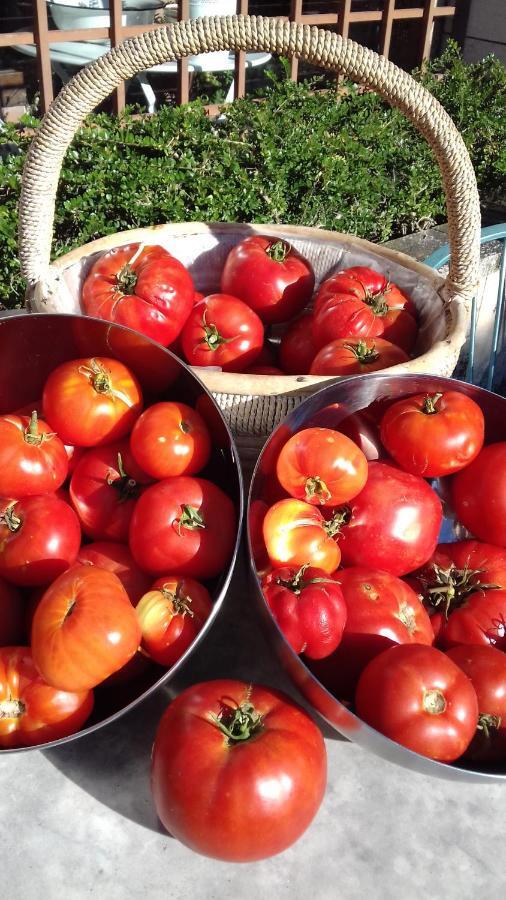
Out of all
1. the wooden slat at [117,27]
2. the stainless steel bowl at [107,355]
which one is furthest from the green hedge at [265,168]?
the stainless steel bowl at [107,355]

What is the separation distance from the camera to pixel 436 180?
3604mm

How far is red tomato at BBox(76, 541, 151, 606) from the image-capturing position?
108cm

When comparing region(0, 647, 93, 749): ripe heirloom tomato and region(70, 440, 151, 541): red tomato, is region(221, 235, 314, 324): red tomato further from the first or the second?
region(0, 647, 93, 749): ripe heirloom tomato

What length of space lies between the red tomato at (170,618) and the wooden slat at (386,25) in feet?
15.8

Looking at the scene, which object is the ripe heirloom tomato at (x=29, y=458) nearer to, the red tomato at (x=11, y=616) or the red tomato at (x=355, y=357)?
the red tomato at (x=11, y=616)

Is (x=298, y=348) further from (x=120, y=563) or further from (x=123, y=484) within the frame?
(x=120, y=563)

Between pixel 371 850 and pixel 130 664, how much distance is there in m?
0.40

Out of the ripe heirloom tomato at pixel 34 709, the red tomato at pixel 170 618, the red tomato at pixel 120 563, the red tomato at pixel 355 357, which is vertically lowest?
the ripe heirloom tomato at pixel 34 709

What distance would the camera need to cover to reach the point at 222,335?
1521mm

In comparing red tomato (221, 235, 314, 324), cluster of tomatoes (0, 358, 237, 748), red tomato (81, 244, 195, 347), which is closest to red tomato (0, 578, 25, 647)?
cluster of tomatoes (0, 358, 237, 748)

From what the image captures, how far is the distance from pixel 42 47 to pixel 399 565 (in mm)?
3346

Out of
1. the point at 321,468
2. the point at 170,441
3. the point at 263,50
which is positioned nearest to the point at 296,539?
the point at 321,468

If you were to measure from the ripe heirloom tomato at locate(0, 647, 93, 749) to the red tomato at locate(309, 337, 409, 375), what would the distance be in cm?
74

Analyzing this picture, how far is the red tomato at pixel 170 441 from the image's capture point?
113 cm
